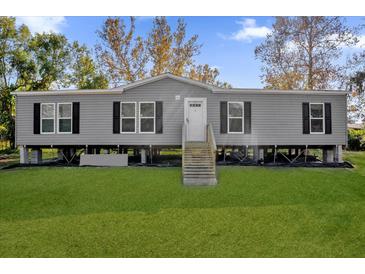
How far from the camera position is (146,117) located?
1362 cm

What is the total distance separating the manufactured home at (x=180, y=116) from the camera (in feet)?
44.4

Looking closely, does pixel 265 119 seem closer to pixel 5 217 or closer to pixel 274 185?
pixel 274 185

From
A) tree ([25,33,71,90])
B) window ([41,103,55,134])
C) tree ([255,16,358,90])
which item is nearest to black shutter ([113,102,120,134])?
window ([41,103,55,134])

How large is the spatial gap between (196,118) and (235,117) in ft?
5.86

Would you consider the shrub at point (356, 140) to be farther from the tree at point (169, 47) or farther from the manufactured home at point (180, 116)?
the tree at point (169, 47)

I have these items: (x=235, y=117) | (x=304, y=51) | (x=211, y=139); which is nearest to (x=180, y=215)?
(x=211, y=139)

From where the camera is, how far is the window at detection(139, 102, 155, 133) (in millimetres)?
13609

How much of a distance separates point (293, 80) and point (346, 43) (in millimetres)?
4059

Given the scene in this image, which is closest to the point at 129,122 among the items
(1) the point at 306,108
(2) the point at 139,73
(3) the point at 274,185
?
(3) the point at 274,185

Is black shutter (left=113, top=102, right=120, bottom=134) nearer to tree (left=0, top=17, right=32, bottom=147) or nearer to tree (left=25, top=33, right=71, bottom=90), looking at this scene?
tree (left=25, top=33, right=71, bottom=90)

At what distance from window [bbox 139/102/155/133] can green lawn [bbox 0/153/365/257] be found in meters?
3.01

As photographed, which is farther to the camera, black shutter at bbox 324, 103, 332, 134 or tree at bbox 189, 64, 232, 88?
tree at bbox 189, 64, 232, 88

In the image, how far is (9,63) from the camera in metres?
23.9
